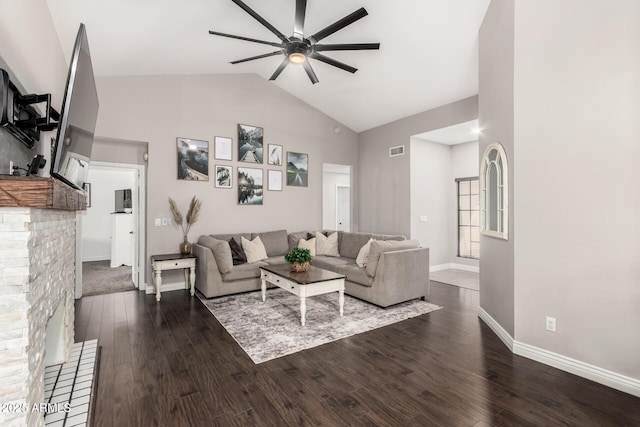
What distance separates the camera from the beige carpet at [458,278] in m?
5.17

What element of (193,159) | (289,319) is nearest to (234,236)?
(193,159)

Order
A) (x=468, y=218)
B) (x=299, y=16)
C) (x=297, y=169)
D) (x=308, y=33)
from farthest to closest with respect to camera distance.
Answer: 1. (x=468, y=218)
2. (x=297, y=169)
3. (x=308, y=33)
4. (x=299, y=16)

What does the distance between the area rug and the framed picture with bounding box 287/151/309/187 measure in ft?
7.85

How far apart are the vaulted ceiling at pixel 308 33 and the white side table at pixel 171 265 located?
8.85 ft

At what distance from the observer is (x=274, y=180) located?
5863 mm

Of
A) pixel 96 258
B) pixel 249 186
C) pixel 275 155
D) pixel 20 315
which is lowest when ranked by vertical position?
pixel 96 258

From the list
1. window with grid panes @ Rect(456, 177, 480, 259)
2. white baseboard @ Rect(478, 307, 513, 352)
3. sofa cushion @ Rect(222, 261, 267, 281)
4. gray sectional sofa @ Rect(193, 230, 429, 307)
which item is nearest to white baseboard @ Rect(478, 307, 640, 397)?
white baseboard @ Rect(478, 307, 513, 352)

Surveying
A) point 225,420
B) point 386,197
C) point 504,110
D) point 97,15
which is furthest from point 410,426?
point 386,197

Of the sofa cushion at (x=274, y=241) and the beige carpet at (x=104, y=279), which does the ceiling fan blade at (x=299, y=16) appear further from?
the beige carpet at (x=104, y=279)

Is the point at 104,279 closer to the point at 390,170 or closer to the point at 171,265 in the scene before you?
the point at 171,265

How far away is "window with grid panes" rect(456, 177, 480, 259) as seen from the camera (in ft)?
21.0

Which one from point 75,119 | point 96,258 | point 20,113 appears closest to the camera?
point 75,119

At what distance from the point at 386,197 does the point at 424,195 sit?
76 centimetres

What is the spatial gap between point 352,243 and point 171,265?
287 cm
